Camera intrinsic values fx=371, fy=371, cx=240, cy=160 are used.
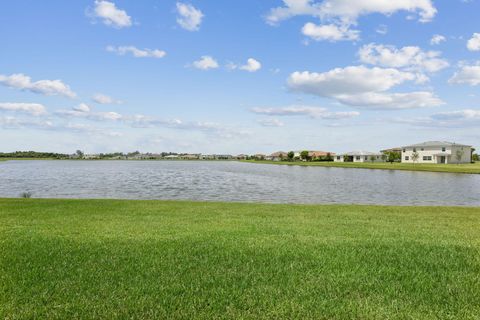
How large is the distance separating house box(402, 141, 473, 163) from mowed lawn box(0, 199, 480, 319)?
105 metres

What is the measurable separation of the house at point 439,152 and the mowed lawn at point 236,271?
105296 mm

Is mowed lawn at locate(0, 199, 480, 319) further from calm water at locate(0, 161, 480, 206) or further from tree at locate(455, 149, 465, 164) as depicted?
tree at locate(455, 149, 465, 164)

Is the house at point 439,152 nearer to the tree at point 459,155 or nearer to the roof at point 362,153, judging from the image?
the tree at point 459,155

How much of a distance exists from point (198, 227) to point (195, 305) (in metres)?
5.61

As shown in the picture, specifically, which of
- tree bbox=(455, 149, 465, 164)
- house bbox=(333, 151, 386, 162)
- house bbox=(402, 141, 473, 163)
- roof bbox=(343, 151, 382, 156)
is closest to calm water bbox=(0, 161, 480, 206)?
tree bbox=(455, 149, 465, 164)

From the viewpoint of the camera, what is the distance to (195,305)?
5465mm

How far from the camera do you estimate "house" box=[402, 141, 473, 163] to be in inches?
4235

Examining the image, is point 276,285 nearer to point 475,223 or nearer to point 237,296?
point 237,296

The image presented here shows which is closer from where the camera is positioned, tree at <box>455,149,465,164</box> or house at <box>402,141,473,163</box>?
tree at <box>455,149,465,164</box>

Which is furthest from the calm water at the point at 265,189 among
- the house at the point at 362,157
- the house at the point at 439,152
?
the house at the point at 362,157

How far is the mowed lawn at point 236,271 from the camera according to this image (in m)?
5.38

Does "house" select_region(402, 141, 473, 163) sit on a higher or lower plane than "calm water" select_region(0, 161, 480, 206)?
higher

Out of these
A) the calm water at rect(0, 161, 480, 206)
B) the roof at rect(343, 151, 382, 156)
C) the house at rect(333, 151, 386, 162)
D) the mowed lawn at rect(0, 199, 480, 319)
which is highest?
the roof at rect(343, 151, 382, 156)

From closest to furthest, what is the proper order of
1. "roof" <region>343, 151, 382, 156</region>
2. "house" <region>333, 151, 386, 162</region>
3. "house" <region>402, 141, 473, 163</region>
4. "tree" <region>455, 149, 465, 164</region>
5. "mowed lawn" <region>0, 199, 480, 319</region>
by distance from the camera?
"mowed lawn" <region>0, 199, 480, 319</region> < "tree" <region>455, 149, 465, 164</region> < "house" <region>402, 141, 473, 163</region> < "house" <region>333, 151, 386, 162</region> < "roof" <region>343, 151, 382, 156</region>
